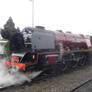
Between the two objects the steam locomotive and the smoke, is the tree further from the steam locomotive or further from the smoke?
the smoke

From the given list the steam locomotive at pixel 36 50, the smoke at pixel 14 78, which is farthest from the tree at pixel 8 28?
the smoke at pixel 14 78

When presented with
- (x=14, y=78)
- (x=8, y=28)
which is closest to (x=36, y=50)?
(x=14, y=78)

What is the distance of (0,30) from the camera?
24969mm

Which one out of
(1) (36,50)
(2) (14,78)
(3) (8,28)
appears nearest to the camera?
(2) (14,78)

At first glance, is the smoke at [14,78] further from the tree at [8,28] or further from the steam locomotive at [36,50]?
the tree at [8,28]

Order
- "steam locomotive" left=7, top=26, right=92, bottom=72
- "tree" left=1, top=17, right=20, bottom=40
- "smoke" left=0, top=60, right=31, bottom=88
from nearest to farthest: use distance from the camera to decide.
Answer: "smoke" left=0, top=60, right=31, bottom=88 → "steam locomotive" left=7, top=26, right=92, bottom=72 → "tree" left=1, top=17, right=20, bottom=40

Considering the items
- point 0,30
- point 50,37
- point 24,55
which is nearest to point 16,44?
point 24,55

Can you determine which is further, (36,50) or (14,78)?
(36,50)

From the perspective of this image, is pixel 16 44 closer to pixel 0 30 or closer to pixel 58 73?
pixel 58 73

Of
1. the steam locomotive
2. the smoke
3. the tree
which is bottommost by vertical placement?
the smoke

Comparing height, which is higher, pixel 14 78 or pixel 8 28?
pixel 8 28

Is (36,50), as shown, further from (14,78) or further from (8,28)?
(8,28)

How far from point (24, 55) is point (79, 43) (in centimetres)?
575

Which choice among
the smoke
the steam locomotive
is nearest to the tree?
the steam locomotive
